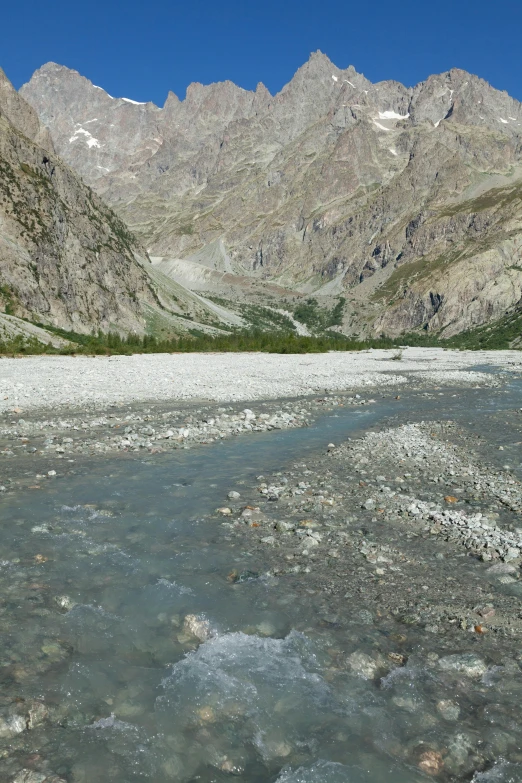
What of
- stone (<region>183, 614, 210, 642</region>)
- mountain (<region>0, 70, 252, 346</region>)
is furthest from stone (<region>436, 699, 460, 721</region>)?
mountain (<region>0, 70, 252, 346</region>)

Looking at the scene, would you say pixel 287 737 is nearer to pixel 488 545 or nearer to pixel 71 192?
pixel 488 545

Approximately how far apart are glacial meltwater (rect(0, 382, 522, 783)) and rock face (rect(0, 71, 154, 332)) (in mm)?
108417

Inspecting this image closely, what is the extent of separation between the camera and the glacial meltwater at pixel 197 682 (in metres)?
5.59

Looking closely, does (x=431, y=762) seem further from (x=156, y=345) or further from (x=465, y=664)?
(x=156, y=345)

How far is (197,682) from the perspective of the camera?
679 cm

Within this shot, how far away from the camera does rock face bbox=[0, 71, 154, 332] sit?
409 feet

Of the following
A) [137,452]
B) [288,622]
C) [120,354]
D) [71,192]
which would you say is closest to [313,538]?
[288,622]

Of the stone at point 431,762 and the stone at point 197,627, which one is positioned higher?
the stone at point 431,762

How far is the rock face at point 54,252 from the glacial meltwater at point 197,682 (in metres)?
108

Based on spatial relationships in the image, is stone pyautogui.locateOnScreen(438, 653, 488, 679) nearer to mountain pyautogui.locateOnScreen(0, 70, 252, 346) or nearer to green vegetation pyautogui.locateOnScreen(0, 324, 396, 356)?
green vegetation pyautogui.locateOnScreen(0, 324, 396, 356)

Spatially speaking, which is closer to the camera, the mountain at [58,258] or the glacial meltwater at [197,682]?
the glacial meltwater at [197,682]

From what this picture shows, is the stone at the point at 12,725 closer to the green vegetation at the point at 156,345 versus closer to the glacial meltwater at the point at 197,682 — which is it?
the glacial meltwater at the point at 197,682

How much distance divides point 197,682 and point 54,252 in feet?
493

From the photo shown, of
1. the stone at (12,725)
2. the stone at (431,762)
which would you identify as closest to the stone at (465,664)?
the stone at (431,762)
